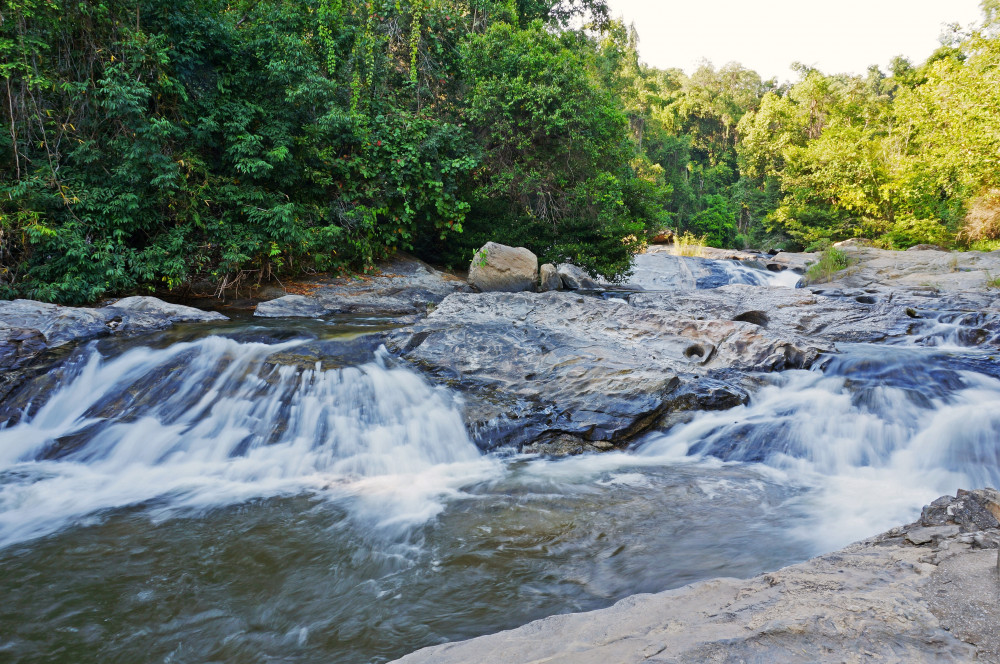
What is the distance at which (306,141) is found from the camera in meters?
10.1

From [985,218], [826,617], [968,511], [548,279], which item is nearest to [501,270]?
[548,279]

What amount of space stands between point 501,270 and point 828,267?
9615 mm

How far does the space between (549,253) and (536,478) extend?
9.28 meters

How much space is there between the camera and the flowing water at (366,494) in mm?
2652

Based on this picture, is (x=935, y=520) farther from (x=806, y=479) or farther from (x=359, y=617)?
(x=359, y=617)

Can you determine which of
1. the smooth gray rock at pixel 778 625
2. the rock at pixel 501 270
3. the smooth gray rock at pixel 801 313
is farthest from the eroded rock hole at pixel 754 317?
the smooth gray rock at pixel 778 625

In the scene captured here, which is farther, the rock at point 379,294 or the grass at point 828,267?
the grass at point 828,267

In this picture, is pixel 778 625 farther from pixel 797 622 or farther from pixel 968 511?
pixel 968 511

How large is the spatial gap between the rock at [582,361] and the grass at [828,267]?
9.46m

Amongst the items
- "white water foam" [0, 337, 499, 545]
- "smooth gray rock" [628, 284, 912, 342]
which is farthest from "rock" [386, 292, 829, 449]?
"smooth gray rock" [628, 284, 912, 342]

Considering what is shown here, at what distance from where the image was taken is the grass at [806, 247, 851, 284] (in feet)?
47.6

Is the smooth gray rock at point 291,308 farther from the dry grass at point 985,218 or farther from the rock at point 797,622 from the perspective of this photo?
the dry grass at point 985,218

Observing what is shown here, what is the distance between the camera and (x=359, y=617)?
8.63 ft

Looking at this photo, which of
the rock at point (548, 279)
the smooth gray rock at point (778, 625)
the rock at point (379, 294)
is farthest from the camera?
the rock at point (548, 279)
